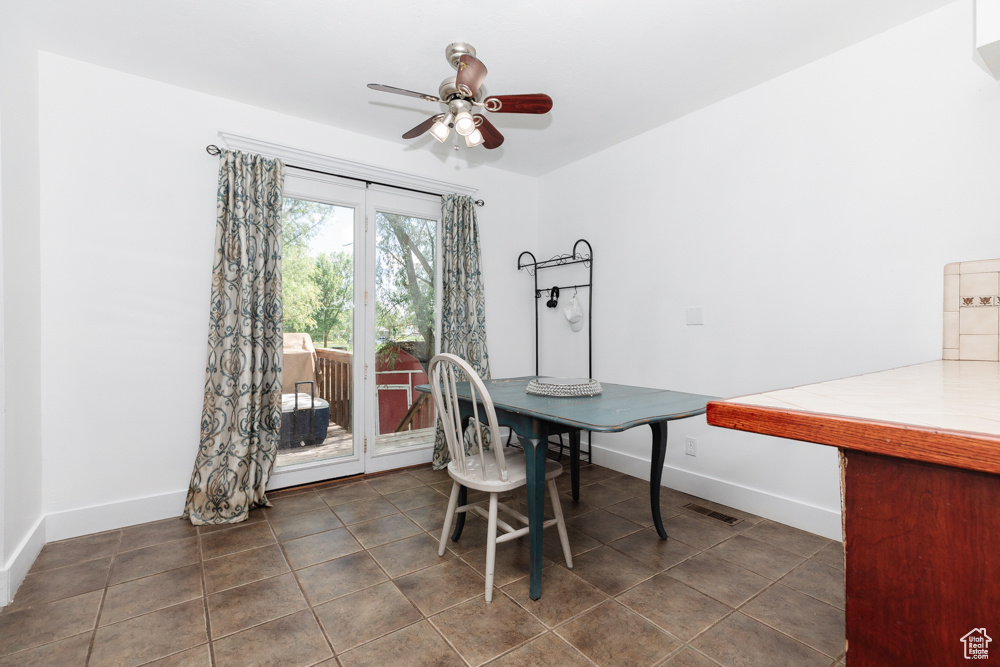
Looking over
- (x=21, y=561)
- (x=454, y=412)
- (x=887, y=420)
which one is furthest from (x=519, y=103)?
(x=21, y=561)

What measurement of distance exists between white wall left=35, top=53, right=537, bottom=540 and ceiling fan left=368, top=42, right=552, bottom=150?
153 cm

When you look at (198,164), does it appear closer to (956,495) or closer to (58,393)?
(58,393)

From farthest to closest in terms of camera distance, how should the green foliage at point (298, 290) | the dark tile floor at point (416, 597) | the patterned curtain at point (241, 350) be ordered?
the green foliage at point (298, 290) → the patterned curtain at point (241, 350) → the dark tile floor at point (416, 597)

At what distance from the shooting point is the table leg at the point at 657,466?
86.9 inches

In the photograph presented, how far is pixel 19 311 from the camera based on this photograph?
206cm

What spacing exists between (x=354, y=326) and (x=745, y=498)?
9.43 feet

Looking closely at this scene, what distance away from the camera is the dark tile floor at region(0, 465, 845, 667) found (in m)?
1.53

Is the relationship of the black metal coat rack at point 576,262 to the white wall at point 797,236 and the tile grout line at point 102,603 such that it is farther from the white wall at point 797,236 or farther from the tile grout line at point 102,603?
the tile grout line at point 102,603

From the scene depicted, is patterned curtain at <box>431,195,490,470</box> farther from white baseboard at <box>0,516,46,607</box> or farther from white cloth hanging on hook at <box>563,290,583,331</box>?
white baseboard at <box>0,516,46,607</box>

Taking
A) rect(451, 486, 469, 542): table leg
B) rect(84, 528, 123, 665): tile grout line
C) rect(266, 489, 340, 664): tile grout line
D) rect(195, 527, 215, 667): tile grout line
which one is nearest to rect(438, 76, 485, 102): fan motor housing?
rect(451, 486, 469, 542): table leg

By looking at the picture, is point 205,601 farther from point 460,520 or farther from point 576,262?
point 576,262

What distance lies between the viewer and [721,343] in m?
2.86

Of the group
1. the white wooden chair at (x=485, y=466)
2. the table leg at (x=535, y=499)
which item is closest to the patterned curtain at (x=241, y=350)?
the white wooden chair at (x=485, y=466)

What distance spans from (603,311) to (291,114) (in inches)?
106
